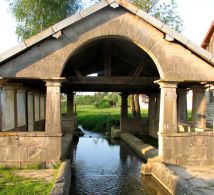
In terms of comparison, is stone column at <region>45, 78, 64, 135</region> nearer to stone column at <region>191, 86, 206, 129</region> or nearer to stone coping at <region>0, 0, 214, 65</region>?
stone coping at <region>0, 0, 214, 65</region>

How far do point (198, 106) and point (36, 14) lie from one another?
43.9ft

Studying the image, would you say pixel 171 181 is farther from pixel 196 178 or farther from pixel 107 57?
pixel 107 57

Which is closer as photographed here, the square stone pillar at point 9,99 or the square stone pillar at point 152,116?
the square stone pillar at point 9,99

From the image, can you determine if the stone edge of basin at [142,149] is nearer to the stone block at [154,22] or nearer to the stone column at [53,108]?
the stone column at [53,108]

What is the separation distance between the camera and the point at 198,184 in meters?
7.76

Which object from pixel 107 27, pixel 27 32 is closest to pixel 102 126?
pixel 27 32

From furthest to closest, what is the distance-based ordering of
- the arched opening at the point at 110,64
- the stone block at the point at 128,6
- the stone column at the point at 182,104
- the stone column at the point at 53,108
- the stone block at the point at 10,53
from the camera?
the stone column at the point at 182,104
the arched opening at the point at 110,64
the stone column at the point at 53,108
the stone block at the point at 128,6
the stone block at the point at 10,53

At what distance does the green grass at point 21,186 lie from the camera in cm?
701

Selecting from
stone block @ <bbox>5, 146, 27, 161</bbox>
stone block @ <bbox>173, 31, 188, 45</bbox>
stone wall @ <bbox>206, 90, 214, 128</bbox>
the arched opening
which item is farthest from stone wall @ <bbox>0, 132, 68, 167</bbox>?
stone wall @ <bbox>206, 90, 214, 128</bbox>

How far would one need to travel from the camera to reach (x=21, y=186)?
24.3 ft

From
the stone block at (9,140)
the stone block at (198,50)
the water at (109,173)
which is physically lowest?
the water at (109,173)

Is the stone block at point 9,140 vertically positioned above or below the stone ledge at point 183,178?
above

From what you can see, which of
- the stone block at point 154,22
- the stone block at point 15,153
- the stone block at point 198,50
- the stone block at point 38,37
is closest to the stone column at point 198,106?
Result: the stone block at point 198,50

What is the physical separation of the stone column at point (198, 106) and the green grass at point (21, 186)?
21.2ft
